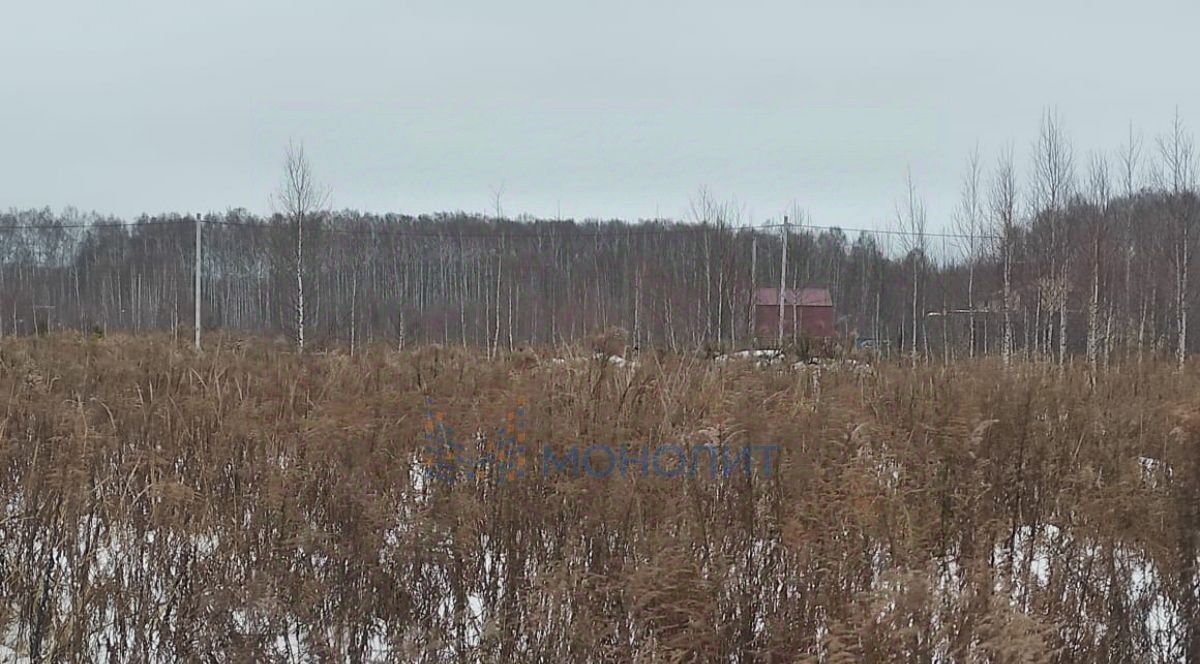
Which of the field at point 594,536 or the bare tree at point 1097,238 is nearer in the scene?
the field at point 594,536

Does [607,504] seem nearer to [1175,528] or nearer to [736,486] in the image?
[736,486]

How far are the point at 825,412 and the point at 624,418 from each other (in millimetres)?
934

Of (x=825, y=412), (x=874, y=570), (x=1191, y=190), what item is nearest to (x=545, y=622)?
(x=874, y=570)

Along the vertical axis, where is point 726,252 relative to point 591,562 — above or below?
above

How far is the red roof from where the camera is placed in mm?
13351

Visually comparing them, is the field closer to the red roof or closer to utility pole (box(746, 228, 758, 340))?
utility pole (box(746, 228, 758, 340))

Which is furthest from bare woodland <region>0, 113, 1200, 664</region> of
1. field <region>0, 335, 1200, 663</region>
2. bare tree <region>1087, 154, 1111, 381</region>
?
bare tree <region>1087, 154, 1111, 381</region>

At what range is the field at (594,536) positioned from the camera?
2.35 metres

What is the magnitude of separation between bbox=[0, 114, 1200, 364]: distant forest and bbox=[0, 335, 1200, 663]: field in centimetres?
478

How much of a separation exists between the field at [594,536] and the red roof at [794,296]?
9146mm

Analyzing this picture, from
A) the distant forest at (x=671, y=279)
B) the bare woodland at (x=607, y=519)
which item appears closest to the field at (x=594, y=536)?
the bare woodland at (x=607, y=519)

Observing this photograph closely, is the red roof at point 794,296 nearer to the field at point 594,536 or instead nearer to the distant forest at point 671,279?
the distant forest at point 671,279

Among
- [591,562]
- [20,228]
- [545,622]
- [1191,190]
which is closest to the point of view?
[545,622]

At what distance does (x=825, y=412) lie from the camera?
386 centimetres
